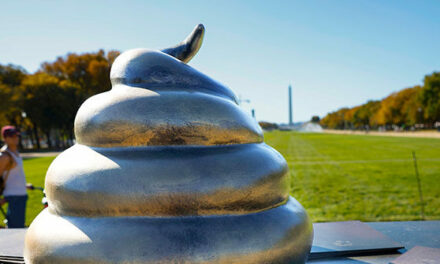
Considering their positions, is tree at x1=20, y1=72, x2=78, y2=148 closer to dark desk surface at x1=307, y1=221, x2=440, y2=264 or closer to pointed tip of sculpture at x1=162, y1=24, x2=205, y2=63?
dark desk surface at x1=307, y1=221, x2=440, y2=264

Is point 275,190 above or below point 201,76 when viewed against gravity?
below

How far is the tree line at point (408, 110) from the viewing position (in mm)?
66562

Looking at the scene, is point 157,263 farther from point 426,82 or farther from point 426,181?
point 426,82

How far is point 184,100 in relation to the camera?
1970 mm

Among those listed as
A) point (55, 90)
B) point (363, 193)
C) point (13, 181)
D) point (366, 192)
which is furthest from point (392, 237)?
point (55, 90)

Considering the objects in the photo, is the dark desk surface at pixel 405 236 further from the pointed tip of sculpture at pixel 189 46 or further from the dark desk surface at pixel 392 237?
the pointed tip of sculpture at pixel 189 46

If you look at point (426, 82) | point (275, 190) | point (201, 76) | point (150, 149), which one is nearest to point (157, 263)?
point (150, 149)

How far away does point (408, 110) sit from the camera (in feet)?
265

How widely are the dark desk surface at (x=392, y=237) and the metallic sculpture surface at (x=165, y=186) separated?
0.80 m

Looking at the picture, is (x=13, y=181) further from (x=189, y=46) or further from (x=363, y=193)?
(x=363, y=193)

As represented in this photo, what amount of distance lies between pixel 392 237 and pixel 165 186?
7.87 ft

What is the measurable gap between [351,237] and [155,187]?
2106mm

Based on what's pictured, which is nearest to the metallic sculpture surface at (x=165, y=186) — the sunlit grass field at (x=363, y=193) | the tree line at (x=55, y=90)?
the sunlit grass field at (x=363, y=193)

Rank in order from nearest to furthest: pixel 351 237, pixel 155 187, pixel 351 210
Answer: pixel 155 187 < pixel 351 237 < pixel 351 210
